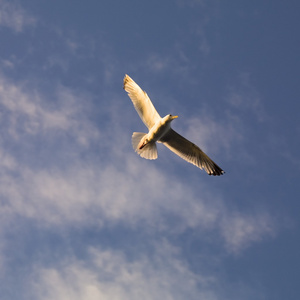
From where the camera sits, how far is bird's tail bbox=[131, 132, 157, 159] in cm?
1823

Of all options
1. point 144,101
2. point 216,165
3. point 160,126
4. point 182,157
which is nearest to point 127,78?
point 144,101

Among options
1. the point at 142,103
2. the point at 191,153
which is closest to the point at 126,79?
the point at 142,103

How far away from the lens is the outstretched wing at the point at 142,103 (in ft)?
58.6

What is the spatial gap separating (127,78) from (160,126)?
2.80 m

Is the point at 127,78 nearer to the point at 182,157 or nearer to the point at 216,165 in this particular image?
the point at 182,157

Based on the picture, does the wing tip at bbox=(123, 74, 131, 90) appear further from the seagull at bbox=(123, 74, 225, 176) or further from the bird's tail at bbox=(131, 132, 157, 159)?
the bird's tail at bbox=(131, 132, 157, 159)

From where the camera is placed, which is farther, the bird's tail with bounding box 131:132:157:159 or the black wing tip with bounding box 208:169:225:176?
the black wing tip with bounding box 208:169:225:176

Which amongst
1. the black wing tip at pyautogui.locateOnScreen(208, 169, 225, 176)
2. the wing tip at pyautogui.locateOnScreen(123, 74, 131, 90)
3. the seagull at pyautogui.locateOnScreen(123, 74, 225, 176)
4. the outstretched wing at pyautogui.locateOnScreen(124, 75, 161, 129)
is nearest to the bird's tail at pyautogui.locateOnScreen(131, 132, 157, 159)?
the seagull at pyautogui.locateOnScreen(123, 74, 225, 176)

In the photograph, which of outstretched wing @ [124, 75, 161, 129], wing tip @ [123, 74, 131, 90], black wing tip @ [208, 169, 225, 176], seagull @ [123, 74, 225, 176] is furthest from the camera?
black wing tip @ [208, 169, 225, 176]

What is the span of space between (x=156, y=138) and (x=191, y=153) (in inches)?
74.5

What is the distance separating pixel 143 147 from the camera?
18266 mm

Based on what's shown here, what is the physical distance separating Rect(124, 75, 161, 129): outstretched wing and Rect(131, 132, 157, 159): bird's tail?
0.60 m

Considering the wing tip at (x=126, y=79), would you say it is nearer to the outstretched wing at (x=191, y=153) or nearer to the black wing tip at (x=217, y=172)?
the outstretched wing at (x=191, y=153)

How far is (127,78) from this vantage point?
18.5 meters
